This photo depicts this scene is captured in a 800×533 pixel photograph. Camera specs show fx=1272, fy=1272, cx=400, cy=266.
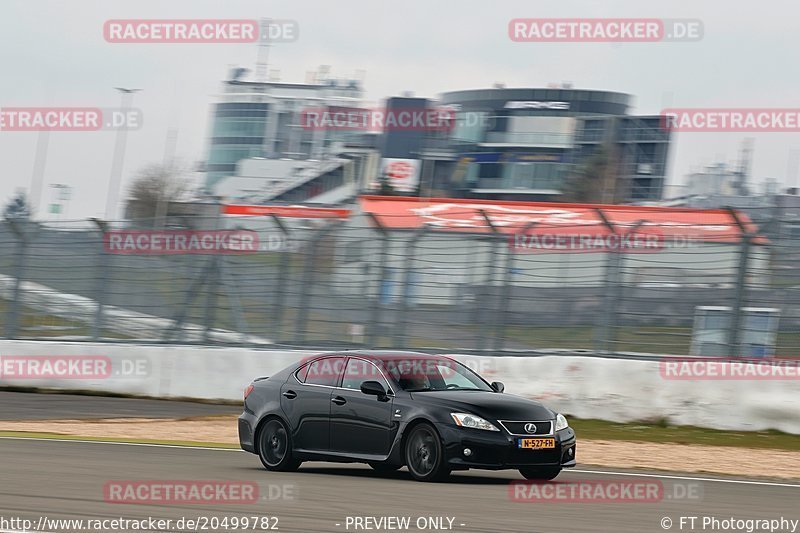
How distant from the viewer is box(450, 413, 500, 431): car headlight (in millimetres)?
10758

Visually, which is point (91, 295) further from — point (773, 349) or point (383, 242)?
point (773, 349)

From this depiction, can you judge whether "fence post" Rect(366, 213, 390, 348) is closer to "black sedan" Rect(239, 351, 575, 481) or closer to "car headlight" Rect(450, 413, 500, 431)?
"black sedan" Rect(239, 351, 575, 481)

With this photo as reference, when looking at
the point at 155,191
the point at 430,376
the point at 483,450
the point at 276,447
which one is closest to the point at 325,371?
the point at 276,447

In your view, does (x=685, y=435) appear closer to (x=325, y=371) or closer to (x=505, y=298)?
(x=505, y=298)

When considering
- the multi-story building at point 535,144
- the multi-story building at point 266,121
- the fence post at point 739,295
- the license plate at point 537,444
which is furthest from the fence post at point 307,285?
the multi-story building at point 266,121

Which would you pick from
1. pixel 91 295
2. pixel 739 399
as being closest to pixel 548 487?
pixel 739 399

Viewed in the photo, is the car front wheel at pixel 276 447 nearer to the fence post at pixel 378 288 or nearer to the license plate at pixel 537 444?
the license plate at pixel 537 444

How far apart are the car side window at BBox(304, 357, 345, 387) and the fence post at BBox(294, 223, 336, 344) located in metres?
8.33

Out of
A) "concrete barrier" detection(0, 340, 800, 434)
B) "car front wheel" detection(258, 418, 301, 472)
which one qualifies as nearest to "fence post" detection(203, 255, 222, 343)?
"concrete barrier" detection(0, 340, 800, 434)

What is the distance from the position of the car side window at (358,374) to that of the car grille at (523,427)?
143 centimetres

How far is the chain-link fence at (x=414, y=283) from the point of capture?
17203mm

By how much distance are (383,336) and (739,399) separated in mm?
5715

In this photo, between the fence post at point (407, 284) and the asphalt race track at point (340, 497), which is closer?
the asphalt race track at point (340, 497)

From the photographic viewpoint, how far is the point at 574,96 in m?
132
